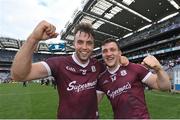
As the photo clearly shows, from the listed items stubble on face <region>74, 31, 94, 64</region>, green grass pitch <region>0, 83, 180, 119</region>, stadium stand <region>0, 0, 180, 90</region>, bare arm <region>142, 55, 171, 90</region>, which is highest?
stadium stand <region>0, 0, 180, 90</region>

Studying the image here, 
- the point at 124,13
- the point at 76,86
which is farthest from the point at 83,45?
the point at 124,13

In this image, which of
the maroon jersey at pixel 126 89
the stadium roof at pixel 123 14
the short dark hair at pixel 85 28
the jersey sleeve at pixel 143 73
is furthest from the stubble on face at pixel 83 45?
the stadium roof at pixel 123 14

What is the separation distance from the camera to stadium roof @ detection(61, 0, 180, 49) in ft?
162

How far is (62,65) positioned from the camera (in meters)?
3.78

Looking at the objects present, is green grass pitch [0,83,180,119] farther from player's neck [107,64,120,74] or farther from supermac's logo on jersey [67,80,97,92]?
supermac's logo on jersey [67,80,97,92]

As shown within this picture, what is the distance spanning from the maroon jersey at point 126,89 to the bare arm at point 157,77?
0.39 ft

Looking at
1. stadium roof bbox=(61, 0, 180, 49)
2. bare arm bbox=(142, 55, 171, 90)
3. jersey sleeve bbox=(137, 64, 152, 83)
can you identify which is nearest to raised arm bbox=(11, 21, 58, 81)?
bare arm bbox=(142, 55, 171, 90)

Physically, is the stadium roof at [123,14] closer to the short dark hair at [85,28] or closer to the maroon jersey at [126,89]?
the maroon jersey at [126,89]

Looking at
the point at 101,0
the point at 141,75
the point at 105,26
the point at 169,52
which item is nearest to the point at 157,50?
the point at 169,52

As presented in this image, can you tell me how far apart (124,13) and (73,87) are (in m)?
52.4

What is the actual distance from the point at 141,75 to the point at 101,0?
44087mm

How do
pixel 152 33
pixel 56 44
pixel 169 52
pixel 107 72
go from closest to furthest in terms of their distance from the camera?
pixel 107 72 → pixel 169 52 → pixel 152 33 → pixel 56 44

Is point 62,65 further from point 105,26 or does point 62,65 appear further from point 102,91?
point 105,26

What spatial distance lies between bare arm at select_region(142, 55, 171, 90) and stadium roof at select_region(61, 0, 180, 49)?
1567 inches
